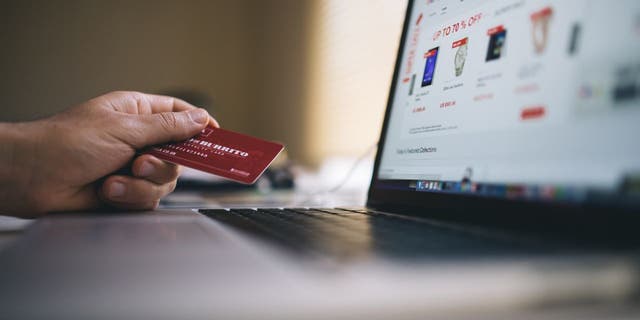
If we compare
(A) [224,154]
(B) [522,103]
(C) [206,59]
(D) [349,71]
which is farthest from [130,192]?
(C) [206,59]

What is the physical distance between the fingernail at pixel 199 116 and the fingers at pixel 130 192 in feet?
0.37

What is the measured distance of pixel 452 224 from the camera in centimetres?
54

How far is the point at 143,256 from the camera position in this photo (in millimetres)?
322

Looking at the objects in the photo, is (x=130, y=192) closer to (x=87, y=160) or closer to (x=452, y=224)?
(x=87, y=160)

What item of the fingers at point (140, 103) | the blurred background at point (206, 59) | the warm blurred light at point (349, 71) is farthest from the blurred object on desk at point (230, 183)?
the blurred background at point (206, 59)

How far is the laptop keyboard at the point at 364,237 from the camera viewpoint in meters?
0.35

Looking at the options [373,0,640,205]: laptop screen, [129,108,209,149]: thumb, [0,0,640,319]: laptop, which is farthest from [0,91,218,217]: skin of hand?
[373,0,640,205]: laptop screen

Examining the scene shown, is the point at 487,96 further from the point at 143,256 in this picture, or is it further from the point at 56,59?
the point at 56,59

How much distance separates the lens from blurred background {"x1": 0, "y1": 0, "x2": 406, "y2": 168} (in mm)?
2758

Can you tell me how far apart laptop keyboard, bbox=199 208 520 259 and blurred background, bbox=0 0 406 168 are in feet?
6.02

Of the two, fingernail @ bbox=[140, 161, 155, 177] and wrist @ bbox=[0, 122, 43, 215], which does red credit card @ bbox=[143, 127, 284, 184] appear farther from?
wrist @ bbox=[0, 122, 43, 215]

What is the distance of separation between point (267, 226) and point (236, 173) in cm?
18

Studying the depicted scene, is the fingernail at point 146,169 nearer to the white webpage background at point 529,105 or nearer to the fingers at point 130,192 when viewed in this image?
the fingers at point 130,192

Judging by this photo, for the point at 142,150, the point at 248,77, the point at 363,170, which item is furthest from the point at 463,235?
the point at 248,77
